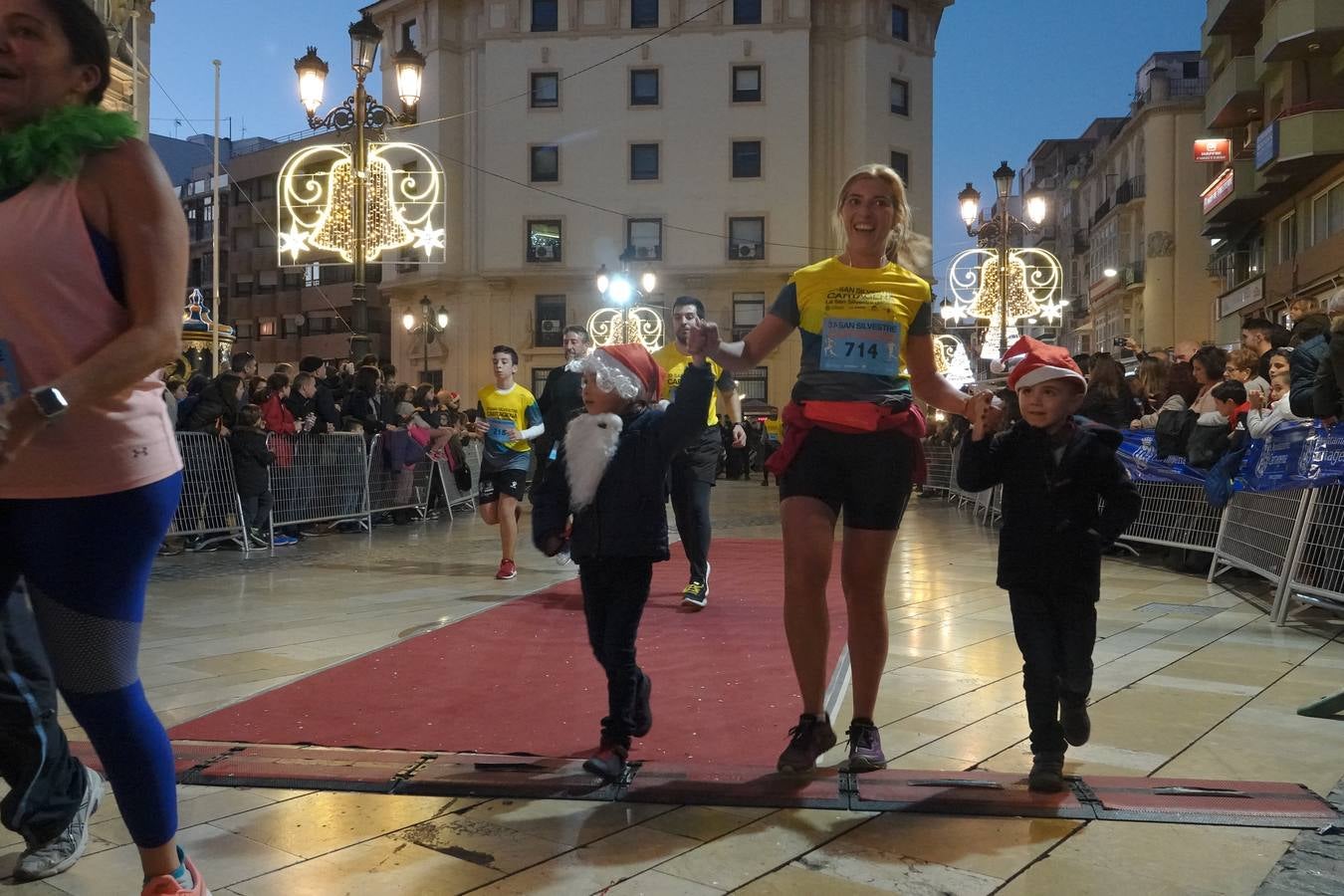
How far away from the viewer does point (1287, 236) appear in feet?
98.5

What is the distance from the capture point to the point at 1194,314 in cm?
4809

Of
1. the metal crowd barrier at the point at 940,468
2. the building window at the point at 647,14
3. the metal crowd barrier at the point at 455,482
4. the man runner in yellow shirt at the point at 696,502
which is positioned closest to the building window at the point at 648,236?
the building window at the point at 647,14

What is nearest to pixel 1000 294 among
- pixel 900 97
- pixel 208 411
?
pixel 208 411

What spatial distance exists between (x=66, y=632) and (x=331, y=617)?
4842mm

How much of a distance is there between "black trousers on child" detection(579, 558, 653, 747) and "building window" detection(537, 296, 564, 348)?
4062 centimetres

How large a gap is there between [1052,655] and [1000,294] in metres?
14.4

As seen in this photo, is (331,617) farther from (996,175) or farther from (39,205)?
(996,175)

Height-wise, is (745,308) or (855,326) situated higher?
(745,308)

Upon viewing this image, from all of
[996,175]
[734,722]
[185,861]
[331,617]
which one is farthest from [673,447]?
[996,175]

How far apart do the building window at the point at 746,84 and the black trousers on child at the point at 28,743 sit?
42261 mm

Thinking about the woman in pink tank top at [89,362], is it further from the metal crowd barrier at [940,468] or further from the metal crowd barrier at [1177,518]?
the metal crowd barrier at [940,468]

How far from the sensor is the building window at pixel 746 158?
43.1 meters

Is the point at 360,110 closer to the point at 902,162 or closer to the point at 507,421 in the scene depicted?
the point at 507,421

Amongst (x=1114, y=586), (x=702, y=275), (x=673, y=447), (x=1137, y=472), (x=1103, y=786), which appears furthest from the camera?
(x=702, y=275)
